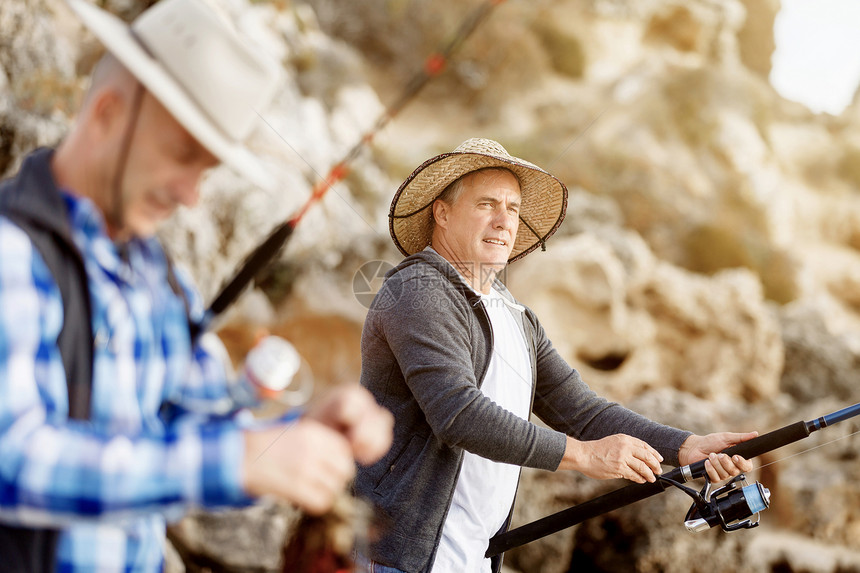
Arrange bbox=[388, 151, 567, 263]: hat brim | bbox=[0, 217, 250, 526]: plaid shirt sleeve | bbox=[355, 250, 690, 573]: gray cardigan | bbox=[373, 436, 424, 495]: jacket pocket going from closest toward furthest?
1. bbox=[0, 217, 250, 526]: plaid shirt sleeve
2. bbox=[355, 250, 690, 573]: gray cardigan
3. bbox=[373, 436, 424, 495]: jacket pocket
4. bbox=[388, 151, 567, 263]: hat brim

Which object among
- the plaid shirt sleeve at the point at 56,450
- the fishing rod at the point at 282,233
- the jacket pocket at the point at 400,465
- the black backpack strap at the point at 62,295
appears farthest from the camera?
the jacket pocket at the point at 400,465

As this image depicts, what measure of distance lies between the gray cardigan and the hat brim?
284mm

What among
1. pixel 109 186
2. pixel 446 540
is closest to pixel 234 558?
pixel 446 540

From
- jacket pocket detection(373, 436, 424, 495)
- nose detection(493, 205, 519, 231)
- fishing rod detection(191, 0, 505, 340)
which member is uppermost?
fishing rod detection(191, 0, 505, 340)

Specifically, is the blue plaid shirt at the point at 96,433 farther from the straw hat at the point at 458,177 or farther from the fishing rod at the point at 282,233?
the straw hat at the point at 458,177

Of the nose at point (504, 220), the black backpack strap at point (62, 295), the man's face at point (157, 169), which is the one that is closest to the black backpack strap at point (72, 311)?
the black backpack strap at point (62, 295)

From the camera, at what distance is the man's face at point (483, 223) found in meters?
2.12

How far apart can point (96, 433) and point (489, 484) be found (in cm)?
132

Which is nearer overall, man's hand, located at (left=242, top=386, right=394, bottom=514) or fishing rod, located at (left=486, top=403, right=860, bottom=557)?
man's hand, located at (left=242, top=386, right=394, bottom=514)

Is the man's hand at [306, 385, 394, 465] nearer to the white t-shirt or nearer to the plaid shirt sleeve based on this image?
the plaid shirt sleeve

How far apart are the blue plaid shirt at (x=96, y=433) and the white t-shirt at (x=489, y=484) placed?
1003 mm

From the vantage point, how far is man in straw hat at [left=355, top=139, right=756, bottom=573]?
5.87ft

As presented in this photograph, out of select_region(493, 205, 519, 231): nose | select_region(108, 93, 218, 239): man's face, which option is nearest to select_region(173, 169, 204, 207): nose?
select_region(108, 93, 218, 239): man's face

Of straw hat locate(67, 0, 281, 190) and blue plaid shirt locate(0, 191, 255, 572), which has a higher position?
straw hat locate(67, 0, 281, 190)
